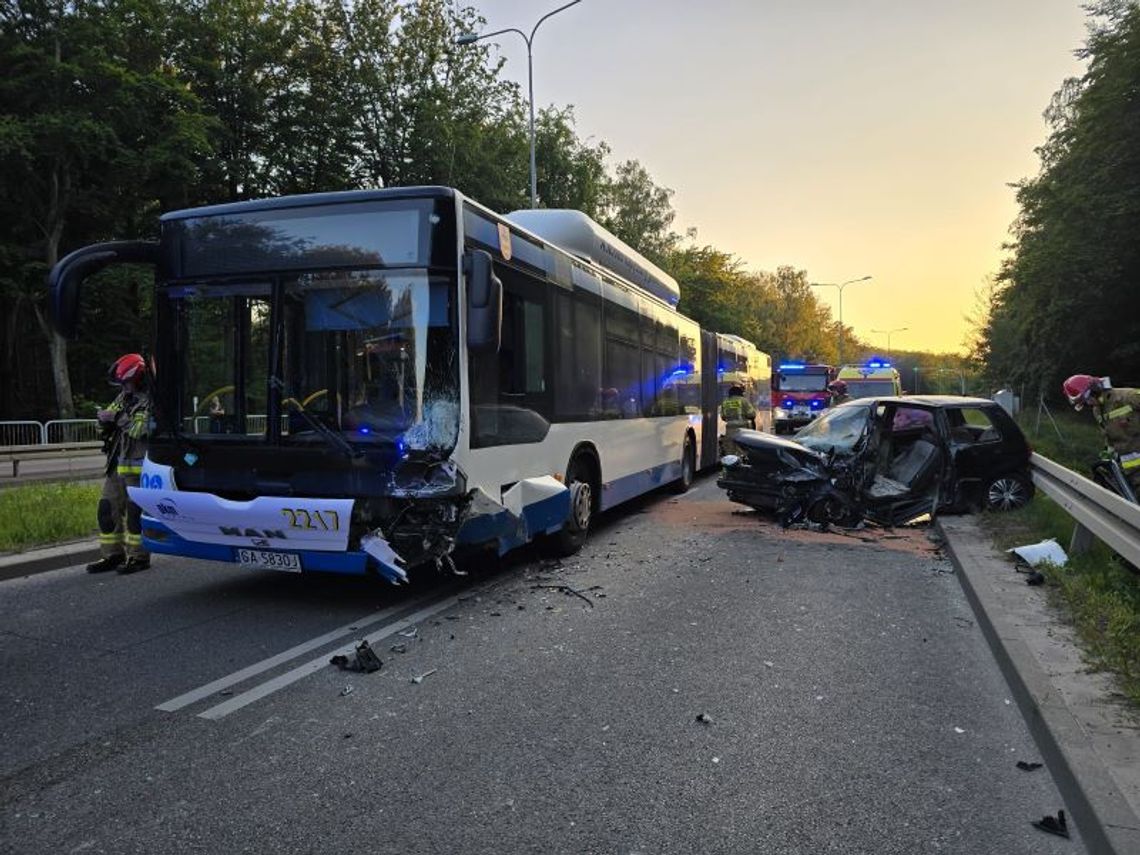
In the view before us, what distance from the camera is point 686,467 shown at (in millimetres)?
13289

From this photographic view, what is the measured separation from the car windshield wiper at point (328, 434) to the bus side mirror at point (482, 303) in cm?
107

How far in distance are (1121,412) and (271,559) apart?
293 inches

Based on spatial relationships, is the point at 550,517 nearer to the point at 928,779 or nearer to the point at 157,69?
the point at 928,779

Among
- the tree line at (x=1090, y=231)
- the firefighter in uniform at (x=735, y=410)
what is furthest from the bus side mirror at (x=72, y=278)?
the tree line at (x=1090, y=231)

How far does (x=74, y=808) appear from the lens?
10.1ft

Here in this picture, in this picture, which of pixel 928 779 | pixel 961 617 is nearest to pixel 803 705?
pixel 928 779

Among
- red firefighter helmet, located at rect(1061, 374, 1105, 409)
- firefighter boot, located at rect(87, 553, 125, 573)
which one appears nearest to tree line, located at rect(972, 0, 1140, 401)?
red firefighter helmet, located at rect(1061, 374, 1105, 409)

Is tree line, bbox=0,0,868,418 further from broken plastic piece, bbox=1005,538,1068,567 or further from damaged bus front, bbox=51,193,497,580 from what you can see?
broken plastic piece, bbox=1005,538,1068,567

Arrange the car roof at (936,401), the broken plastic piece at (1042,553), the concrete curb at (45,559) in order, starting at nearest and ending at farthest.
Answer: the broken plastic piece at (1042,553), the concrete curb at (45,559), the car roof at (936,401)

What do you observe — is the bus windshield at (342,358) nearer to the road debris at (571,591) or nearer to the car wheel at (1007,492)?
the road debris at (571,591)

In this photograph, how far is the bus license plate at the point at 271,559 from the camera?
5.50 meters

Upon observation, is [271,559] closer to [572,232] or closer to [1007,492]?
[572,232]

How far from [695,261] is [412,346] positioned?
149 feet

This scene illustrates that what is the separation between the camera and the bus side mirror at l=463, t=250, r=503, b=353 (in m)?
5.34
